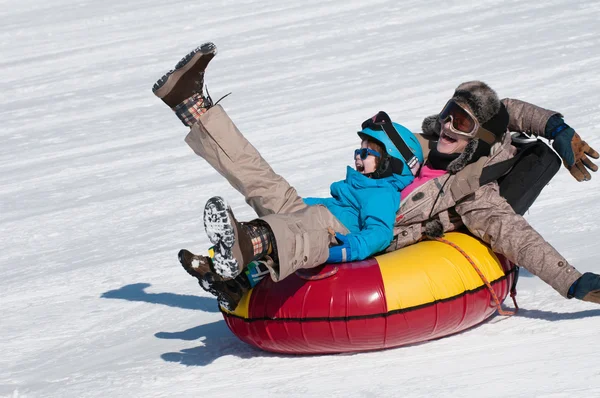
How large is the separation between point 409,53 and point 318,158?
3.01 meters

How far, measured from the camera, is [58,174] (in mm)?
7488

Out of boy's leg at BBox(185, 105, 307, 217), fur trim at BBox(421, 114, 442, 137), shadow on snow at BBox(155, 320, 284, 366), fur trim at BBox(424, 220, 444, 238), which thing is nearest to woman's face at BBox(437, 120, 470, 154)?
fur trim at BBox(421, 114, 442, 137)

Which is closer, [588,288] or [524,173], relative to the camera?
[588,288]

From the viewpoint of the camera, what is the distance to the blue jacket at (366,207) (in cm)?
371

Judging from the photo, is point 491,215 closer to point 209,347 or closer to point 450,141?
point 450,141

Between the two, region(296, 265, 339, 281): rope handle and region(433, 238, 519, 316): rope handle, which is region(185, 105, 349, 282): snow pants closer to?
region(296, 265, 339, 281): rope handle

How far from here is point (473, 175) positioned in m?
3.88

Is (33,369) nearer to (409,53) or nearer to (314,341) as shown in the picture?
(314,341)

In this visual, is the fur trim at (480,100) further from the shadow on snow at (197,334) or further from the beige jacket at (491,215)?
the shadow on snow at (197,334)

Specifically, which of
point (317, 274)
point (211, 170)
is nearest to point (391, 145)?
point (317, 274)

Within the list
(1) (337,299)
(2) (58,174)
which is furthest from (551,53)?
(1) (337,299)

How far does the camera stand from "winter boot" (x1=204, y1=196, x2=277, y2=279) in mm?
3268

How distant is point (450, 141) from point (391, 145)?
277 mm

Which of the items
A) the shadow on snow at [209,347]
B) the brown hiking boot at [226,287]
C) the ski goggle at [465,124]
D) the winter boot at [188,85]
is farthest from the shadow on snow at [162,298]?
the ski goggle at [465,124]
